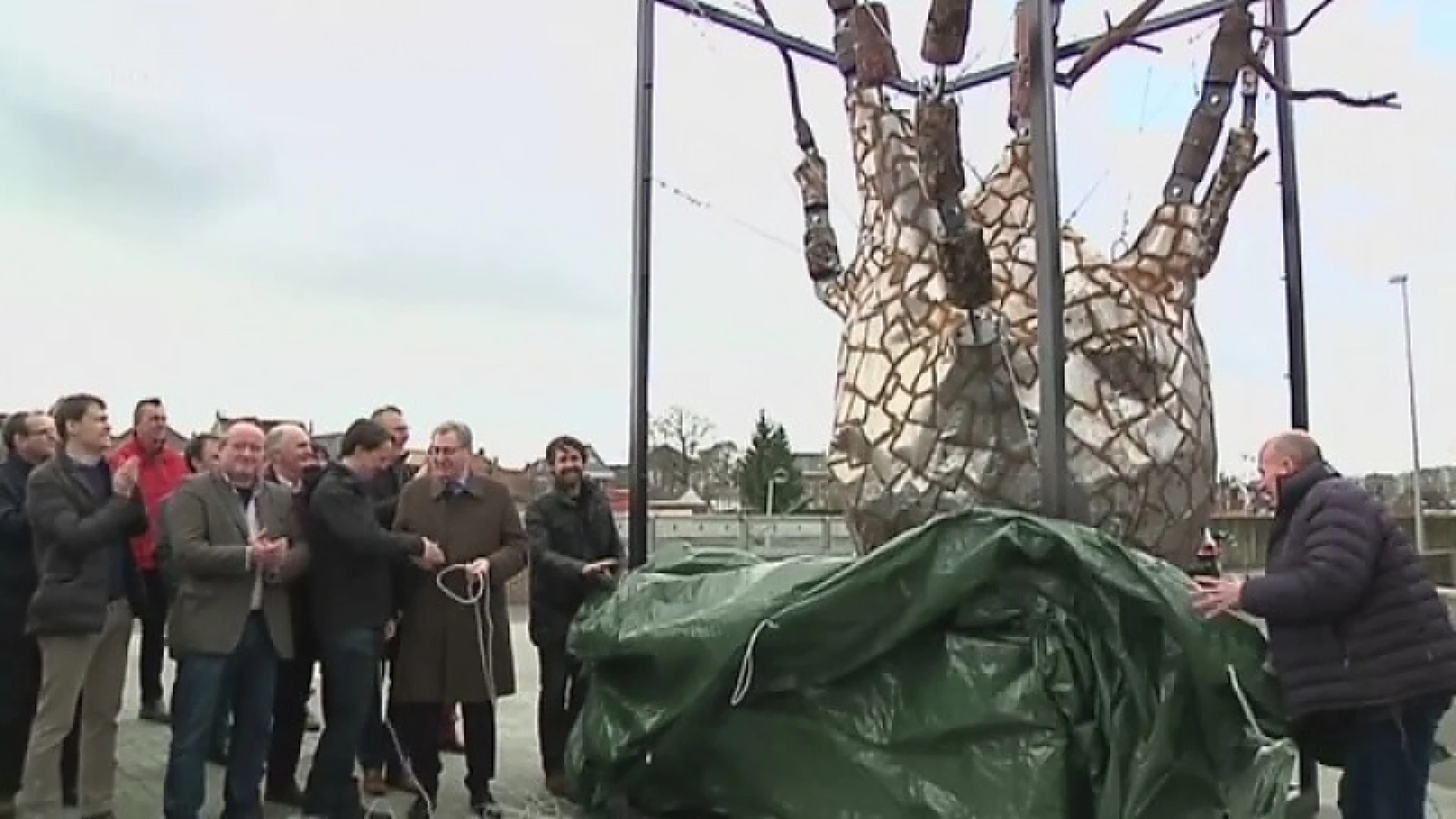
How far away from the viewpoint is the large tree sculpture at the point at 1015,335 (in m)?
4.79

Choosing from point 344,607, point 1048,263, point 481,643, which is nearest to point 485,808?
point 481,643

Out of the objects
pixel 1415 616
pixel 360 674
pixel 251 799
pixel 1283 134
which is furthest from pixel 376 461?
pixel 1283 134

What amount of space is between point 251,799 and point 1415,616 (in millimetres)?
3601

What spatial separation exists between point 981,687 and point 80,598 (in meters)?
2.98

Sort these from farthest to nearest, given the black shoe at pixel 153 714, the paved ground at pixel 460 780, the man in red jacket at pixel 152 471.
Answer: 1. the black shoe at pixel 153 714
2. the man in red jacket at pixel 152 471
3. the paved ground at pixel 460 780

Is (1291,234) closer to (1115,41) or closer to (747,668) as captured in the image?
(1115,41)

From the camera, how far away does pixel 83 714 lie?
5.07 m

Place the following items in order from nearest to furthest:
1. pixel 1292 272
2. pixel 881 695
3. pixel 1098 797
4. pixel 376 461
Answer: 1. pixel 1098 797
2. pixel 881 695
3. pixel 376 461
4. pixel 1292 272

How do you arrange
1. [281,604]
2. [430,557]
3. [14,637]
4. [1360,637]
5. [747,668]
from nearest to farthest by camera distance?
1. [1360,637]
2. [747,668]
3. [281,604]
4. [430,557]
5. [14,637]

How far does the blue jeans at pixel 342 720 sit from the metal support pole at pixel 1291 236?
3.59 m

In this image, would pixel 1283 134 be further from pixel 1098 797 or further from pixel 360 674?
pixel 360 674

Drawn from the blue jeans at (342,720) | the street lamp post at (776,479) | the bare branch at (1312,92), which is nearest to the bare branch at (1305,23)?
the bare branch at (1312,92)

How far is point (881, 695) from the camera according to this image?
12.6 ft

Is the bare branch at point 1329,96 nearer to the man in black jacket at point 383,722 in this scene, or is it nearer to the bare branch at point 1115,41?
the bare branch at point 1115,41
